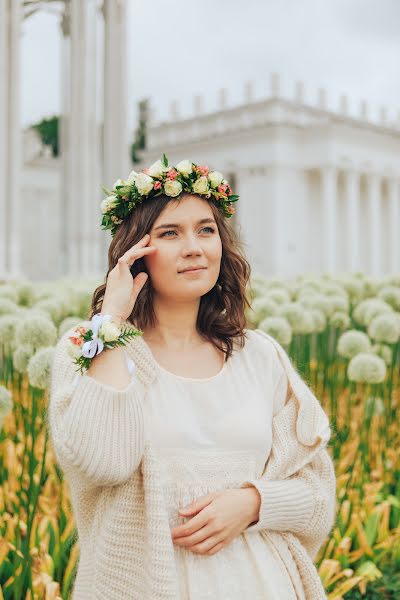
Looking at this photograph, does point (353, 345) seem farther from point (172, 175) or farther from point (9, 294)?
point (172, 175)

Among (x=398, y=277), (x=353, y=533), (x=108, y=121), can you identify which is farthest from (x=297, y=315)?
(x=108, y=121)

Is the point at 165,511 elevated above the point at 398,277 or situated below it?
below

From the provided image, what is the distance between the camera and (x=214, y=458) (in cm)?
217

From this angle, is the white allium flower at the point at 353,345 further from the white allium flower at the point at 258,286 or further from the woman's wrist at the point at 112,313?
the woman's wrist at the point at 112,313

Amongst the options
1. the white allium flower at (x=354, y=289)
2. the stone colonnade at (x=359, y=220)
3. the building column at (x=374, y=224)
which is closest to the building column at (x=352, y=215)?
the stone colonnade at (x=359, y=220)

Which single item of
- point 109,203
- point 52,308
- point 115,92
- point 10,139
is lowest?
point 52,308

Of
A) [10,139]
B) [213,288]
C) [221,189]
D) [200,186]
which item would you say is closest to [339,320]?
[213,288]

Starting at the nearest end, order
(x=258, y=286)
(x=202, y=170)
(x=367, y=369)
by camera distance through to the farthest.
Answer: (x=202, y=170) → (x=367, y=369) → (x=258, y=286)

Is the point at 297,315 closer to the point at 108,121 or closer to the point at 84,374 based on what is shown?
the point at 84,374

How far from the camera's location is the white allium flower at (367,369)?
13.6 feet

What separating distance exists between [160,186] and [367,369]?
2241 mm

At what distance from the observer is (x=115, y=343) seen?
6.81ft

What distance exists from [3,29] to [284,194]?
2914cm

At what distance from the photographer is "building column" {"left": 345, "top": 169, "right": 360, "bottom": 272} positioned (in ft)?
129
